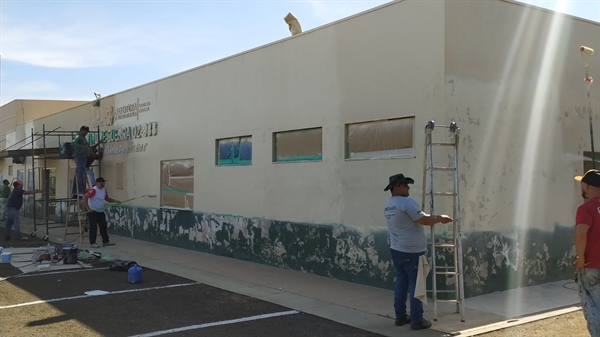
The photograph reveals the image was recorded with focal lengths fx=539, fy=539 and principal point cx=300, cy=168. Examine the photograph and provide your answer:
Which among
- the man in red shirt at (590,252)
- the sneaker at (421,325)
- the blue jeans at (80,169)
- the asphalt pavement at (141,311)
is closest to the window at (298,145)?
the asphalt pavement at (141,311)

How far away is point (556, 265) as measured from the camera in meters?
9.44

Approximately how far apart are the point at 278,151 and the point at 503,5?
4.93 m

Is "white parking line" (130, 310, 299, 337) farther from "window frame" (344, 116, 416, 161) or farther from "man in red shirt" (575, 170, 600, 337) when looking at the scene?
"man in red shirt" (575, 170, 600, 337)

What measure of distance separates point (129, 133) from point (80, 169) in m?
1.78

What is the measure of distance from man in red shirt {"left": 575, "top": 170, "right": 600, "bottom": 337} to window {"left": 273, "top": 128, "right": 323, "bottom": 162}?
5.38 metres

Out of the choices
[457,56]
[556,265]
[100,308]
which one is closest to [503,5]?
[457,56]

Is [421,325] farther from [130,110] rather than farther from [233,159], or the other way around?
[130,110]

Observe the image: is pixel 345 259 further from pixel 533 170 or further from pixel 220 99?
pixel 220 99

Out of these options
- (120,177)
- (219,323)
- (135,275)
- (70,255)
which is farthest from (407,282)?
(120,177)

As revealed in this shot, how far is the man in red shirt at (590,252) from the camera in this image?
507 centimetres

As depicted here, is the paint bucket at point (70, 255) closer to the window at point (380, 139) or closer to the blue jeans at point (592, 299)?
the window at point (380, 139)

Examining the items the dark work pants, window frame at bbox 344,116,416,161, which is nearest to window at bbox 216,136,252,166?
window frame at bbox 344,116,416,161

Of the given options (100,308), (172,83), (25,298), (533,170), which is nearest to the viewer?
(100,308)

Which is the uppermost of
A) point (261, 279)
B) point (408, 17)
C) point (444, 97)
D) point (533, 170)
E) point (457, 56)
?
point (408, 17)
